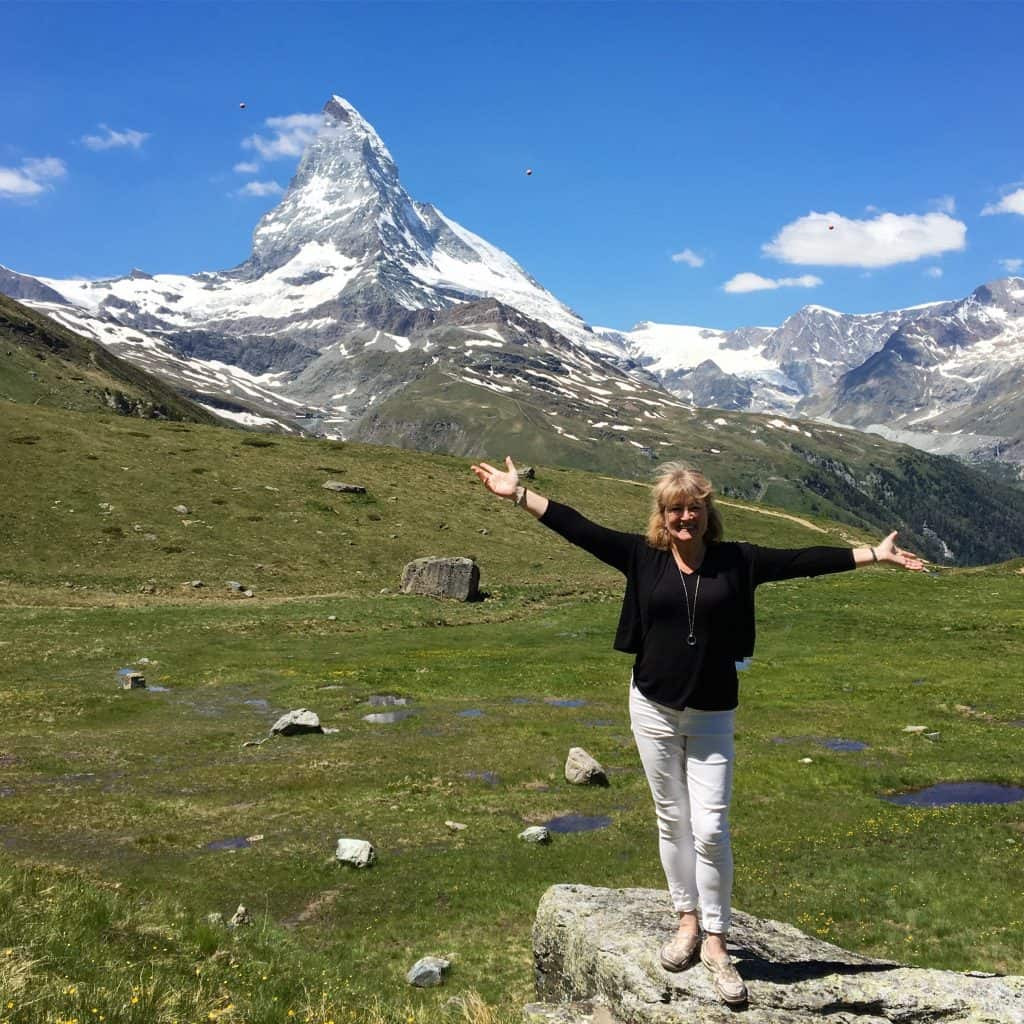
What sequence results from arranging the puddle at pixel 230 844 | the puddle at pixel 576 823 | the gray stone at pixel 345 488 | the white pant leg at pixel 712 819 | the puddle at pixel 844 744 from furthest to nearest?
the gray stone at pixel 345 488
the puddle at pixel 844 744
the puddle at pixel 576 823
the puddle at pixel 230 844
the white pant leg at pixel 712 819

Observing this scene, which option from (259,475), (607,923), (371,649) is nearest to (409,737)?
(371,649)

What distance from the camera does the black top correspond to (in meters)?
8.52

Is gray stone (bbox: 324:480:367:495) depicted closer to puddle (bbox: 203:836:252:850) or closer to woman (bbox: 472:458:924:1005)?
puddle (bbox: 203:836:252:850)

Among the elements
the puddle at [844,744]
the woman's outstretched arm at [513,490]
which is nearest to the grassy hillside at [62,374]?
the puddle at [844,744]

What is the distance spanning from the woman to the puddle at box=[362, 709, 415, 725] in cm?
2296

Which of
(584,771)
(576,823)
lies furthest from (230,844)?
(584,771)

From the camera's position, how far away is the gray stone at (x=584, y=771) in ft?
77.9

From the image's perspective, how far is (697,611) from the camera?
867 cm

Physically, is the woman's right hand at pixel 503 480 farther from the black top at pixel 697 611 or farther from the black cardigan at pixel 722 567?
the black top at pixel 697 611

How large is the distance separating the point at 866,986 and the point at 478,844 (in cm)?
1201

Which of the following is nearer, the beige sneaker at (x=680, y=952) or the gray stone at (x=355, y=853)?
the beige sneaker at (x=680, y=952)

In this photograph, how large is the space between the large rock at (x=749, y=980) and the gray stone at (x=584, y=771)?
13.7 meters

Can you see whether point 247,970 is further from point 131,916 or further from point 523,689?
point 523,689

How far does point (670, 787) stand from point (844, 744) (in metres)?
22.4
